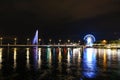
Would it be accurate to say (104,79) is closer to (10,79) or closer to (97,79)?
(97,79)

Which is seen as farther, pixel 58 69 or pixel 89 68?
pixel 89 68

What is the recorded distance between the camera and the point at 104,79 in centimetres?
1806

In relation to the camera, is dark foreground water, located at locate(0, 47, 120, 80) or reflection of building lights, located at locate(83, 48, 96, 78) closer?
dark foreground water, located at locate(0, 47, 120, 80)

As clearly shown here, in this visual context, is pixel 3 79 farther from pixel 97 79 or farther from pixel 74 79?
pixel 97 79

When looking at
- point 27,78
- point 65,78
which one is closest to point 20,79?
point 27,78

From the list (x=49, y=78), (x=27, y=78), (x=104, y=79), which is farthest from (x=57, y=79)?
(x=104, y=79)

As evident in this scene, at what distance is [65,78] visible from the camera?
18312 millimetres

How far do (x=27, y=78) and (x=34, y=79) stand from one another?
2.25ft

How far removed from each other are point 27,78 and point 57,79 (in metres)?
2.09

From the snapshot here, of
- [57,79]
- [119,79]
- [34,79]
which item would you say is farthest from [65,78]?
[119,79]

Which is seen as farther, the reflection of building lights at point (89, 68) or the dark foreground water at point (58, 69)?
the reflection of building lights at point (89, 68)

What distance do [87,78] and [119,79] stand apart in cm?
223

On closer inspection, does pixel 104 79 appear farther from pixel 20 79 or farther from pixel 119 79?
A: pixel 20 79

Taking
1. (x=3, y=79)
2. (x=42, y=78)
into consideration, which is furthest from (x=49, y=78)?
(x=3, y=79)
